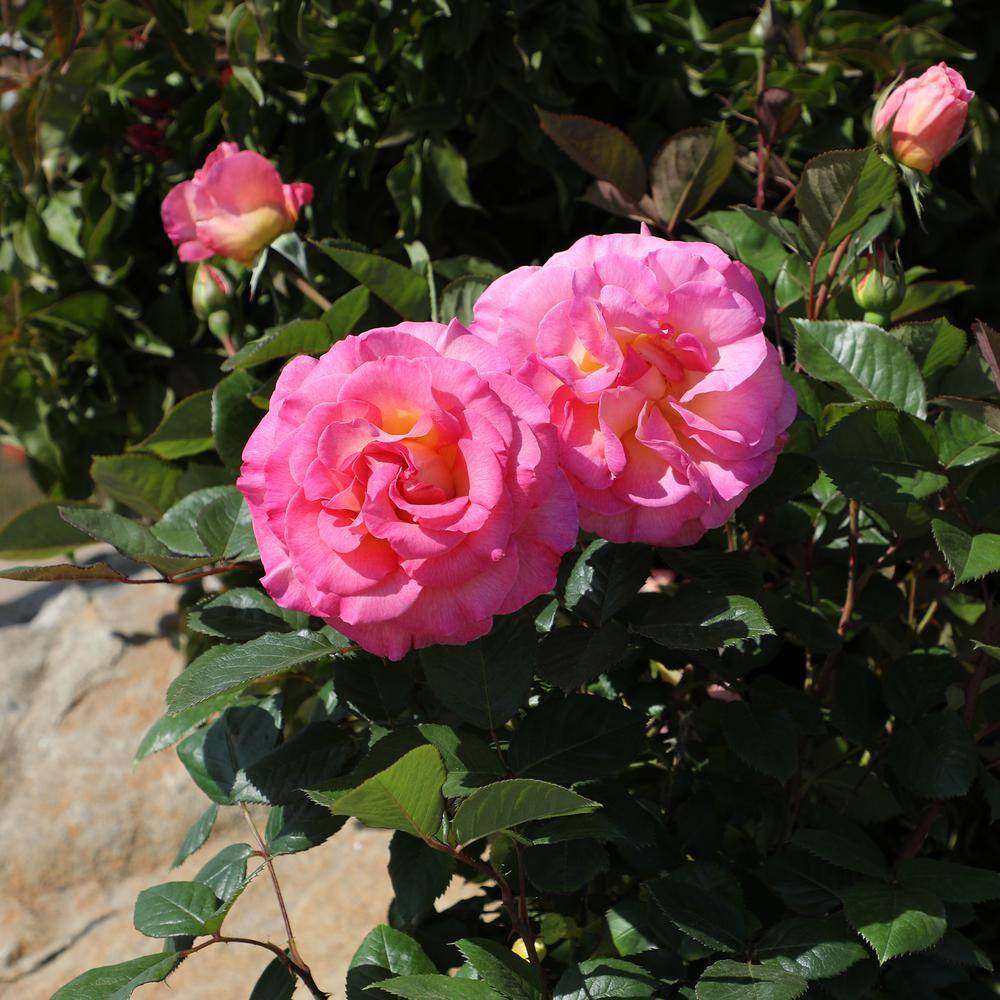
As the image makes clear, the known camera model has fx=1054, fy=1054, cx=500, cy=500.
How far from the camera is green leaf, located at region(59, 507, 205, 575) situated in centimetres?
69

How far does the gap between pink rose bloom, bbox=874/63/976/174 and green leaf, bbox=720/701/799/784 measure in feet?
1.39

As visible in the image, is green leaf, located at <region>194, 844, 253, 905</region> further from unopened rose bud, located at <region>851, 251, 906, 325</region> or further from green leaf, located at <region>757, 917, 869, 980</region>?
unopened rose bud, located at <region>851, 251, 906, 325</region>

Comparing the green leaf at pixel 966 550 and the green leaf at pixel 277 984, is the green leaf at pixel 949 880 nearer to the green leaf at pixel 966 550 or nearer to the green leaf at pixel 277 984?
the green leaf at pixel 966 550

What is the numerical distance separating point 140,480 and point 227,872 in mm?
331

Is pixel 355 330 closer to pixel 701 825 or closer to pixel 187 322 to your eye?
pixel 701 825

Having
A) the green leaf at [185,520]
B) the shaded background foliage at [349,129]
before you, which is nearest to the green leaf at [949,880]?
the green leaf at [185,520]

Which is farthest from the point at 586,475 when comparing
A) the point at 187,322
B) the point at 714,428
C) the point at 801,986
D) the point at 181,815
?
the point at 181,815

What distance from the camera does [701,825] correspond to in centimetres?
82

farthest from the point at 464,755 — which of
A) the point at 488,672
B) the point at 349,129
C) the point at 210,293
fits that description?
the point at 349,129

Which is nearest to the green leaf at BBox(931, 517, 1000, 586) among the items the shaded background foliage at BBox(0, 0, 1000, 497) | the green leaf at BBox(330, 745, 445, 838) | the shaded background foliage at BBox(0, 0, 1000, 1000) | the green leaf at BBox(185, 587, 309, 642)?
the shaded background foliage at BBox(0, 0, 1000, 1000)

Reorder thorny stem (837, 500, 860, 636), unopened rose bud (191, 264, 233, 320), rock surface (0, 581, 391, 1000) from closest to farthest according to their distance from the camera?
thorny stem (837, 500, 860, 636)
unopened rose bud (191, 264, 233, 320)
rock surface (0, 581, 391, 1000)

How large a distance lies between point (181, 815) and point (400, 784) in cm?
138

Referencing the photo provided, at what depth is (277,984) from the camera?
73cm

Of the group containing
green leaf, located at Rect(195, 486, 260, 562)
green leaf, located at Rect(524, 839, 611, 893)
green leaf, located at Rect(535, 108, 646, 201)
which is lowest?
green leaf, located at Rect(524, 839, 611, 893)
